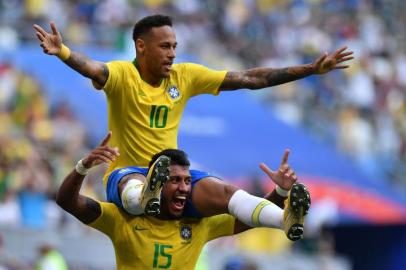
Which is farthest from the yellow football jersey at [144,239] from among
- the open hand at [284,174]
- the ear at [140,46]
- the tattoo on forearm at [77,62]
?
the ear at [140,46]

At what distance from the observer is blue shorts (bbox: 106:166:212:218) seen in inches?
437

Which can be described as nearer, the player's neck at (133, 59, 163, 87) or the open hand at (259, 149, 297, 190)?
the open hand at (259, 149, 297, 190)

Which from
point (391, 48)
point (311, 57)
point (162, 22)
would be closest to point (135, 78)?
point (162, 22)

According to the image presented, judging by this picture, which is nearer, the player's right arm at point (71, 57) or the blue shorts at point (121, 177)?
the player's right arm at point (71, 57)

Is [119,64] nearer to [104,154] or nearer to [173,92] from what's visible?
[173,92]

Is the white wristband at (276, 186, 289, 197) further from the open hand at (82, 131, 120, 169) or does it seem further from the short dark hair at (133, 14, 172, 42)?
the short dark hair at (133, 14, 172, 42)

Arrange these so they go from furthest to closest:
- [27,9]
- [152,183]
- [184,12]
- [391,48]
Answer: [391,48], [184,12], [27,9], [152,183]

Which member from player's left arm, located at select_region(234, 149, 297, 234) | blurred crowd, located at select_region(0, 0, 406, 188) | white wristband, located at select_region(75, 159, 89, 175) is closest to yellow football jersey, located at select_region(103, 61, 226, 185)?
white wristband, located at select_region(75, 159, 89, 175)

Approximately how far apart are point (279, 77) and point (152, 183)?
1826 mm

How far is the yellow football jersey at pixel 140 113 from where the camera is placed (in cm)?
1132

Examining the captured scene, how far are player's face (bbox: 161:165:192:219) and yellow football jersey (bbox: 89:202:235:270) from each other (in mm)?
310

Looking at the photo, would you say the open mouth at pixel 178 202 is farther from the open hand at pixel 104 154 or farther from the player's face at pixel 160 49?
the player's face at pixel 160 49

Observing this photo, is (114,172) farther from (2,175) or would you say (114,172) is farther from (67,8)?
(67,8)

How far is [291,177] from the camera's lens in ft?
36.1
